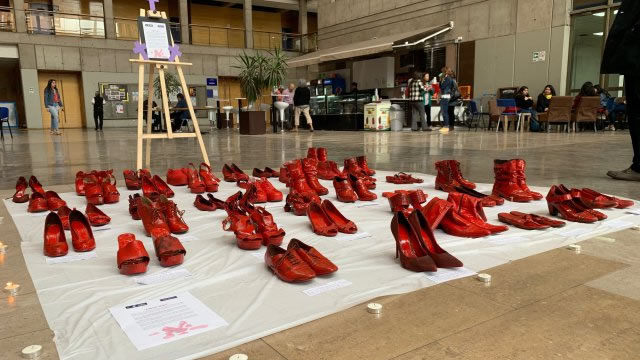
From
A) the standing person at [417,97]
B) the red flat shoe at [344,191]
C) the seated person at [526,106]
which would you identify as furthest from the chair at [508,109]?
the red flat shoe at [344,191]

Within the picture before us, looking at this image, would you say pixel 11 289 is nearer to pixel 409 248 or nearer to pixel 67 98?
pixel 409 248

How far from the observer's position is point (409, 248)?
2.09m

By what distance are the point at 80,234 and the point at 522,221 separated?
2.41m

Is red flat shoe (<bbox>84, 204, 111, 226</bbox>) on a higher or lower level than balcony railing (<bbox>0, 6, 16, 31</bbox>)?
lower

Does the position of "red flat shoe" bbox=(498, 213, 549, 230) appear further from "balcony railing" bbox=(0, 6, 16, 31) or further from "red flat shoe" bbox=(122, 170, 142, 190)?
"balcony railing" bbox=(0, 6, 16, 31)

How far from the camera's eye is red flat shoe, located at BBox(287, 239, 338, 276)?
1891 mm

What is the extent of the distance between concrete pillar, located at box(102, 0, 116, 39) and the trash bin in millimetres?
14252

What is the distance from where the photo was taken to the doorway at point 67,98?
70.7 feet

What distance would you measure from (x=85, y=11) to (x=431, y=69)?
17210 mm

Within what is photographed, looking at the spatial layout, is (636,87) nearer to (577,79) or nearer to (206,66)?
(577,79)

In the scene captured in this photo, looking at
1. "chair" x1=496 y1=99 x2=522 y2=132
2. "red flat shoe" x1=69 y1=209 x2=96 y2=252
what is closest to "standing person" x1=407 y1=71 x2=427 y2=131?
"chair" x1=496 y1=99 x2=522 y2=132

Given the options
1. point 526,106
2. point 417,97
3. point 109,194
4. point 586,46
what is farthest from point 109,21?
point 109,194

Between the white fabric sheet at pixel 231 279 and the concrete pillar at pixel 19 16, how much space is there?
2108cm

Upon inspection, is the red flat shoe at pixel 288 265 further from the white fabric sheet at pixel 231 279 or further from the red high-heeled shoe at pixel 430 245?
the red high-heeled shoe at pixel 430 245
